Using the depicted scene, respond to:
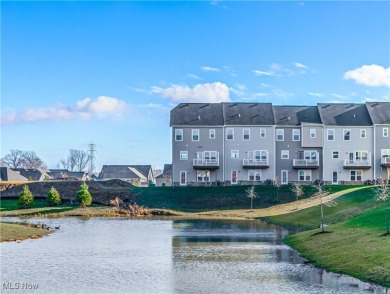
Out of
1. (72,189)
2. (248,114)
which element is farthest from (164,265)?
(248,114)

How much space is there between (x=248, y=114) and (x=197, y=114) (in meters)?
7.40

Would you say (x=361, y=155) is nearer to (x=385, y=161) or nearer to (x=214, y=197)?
(x=385, y=161)

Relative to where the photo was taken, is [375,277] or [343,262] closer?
[375,277]

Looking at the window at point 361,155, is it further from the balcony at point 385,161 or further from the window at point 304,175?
the window at point 304,175

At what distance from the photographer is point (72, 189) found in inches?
3246

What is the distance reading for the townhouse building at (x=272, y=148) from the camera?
8138cm

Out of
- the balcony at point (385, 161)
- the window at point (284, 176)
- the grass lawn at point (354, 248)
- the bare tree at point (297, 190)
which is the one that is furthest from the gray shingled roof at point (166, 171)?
the grass lawn at point (354, 248)

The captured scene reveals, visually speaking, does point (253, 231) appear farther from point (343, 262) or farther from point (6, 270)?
point (6, 270)

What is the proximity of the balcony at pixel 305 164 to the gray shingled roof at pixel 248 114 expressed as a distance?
21.5 feet

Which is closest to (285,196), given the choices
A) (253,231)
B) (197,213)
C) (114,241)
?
(197,213)

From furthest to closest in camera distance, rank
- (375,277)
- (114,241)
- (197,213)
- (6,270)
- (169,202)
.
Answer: (169,202), (197,213), (114,241), (6,270), (375,277)

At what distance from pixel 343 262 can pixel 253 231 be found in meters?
19.8

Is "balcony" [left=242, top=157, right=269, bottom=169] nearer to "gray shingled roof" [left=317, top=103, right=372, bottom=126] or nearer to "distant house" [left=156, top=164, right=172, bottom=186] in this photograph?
"gray shingled roof" [left=317, top=103, right=372, bottom=126]

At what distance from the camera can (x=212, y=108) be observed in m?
84.7
